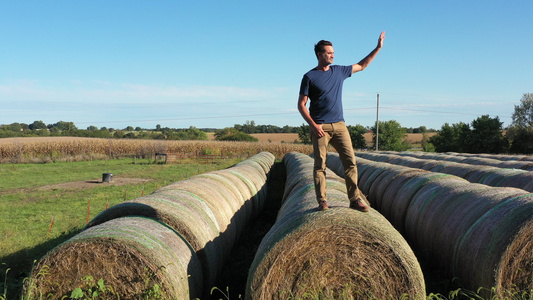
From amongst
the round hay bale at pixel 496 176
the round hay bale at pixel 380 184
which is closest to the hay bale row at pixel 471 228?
the round hay bale at pixel 380 184

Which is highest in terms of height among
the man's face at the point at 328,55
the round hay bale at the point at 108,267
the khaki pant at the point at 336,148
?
the man's face at the point at 328,55

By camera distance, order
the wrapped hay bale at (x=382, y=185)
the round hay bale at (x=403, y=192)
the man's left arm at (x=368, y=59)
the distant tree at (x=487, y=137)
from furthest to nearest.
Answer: the distant tree at (x=487, y=137) < the wrapped hay bale at (x=382, y=185) < the round hay bale at (x=403, y=192) < the man's left arm at (x=368, y=59)

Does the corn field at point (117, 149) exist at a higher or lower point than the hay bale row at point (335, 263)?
lower

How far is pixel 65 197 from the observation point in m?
17.8

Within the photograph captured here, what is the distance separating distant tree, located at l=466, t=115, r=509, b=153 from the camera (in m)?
63.6

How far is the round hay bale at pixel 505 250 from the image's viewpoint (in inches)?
192

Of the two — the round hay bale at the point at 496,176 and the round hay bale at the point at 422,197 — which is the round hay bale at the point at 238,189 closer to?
the round hay bale at the point at 422,197

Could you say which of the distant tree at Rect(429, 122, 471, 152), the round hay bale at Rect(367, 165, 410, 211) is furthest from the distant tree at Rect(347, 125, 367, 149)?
the round hay bale at Rect(367, 165, 410, 211)

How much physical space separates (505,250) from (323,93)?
285cm

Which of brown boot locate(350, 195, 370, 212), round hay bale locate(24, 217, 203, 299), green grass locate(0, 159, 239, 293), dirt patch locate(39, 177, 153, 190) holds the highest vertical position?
brown boot locate(350, 195, 370, 212)

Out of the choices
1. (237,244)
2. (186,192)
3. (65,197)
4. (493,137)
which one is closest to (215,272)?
(186,192)

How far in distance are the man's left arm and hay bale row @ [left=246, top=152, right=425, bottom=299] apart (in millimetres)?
2033

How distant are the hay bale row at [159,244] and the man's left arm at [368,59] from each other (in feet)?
10.9

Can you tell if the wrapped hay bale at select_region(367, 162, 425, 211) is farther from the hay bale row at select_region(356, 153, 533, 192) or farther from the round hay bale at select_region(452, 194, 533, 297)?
the round hay bale at select_region(452, 194, 533, 297)
